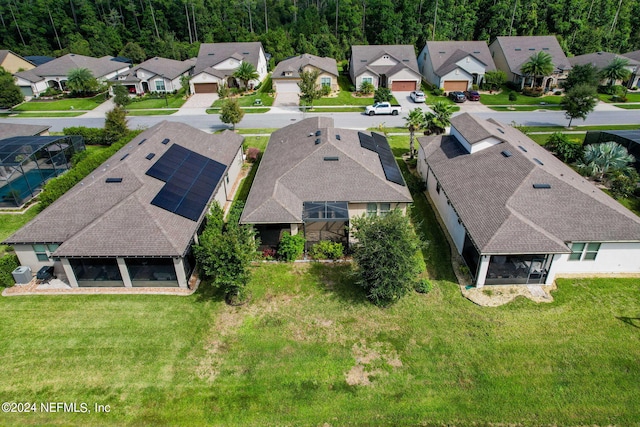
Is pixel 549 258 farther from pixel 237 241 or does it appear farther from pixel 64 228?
pixel 64 228

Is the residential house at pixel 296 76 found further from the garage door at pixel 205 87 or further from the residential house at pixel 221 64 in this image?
the garage door at pixel 205 87

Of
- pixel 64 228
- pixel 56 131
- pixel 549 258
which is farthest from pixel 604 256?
pixel 56 131

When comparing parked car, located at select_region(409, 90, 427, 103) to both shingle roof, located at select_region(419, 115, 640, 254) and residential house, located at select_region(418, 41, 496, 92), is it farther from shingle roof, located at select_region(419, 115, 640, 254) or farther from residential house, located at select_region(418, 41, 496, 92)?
shingle roof, located at select_region(419, 115, 640, 254)

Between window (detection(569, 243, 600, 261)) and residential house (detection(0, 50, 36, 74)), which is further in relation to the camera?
residential house (detection(0, 50, 36, 74))

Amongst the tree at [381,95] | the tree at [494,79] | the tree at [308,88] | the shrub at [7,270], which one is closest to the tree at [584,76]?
the tree at [494,79]

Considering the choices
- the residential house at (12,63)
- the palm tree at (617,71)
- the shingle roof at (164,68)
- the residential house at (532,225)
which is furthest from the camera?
the residential house at (12,63)

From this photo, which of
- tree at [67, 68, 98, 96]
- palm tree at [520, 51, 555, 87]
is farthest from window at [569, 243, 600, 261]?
tree at [67, 68, 98, 96]

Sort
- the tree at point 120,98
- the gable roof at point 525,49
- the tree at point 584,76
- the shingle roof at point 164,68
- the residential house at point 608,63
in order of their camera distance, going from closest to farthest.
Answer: the tree at point 584,76
the tree at point 120,98
the residential house at point 608,63
the shingle roof at point 164,68
the gable roof at point 525,49
